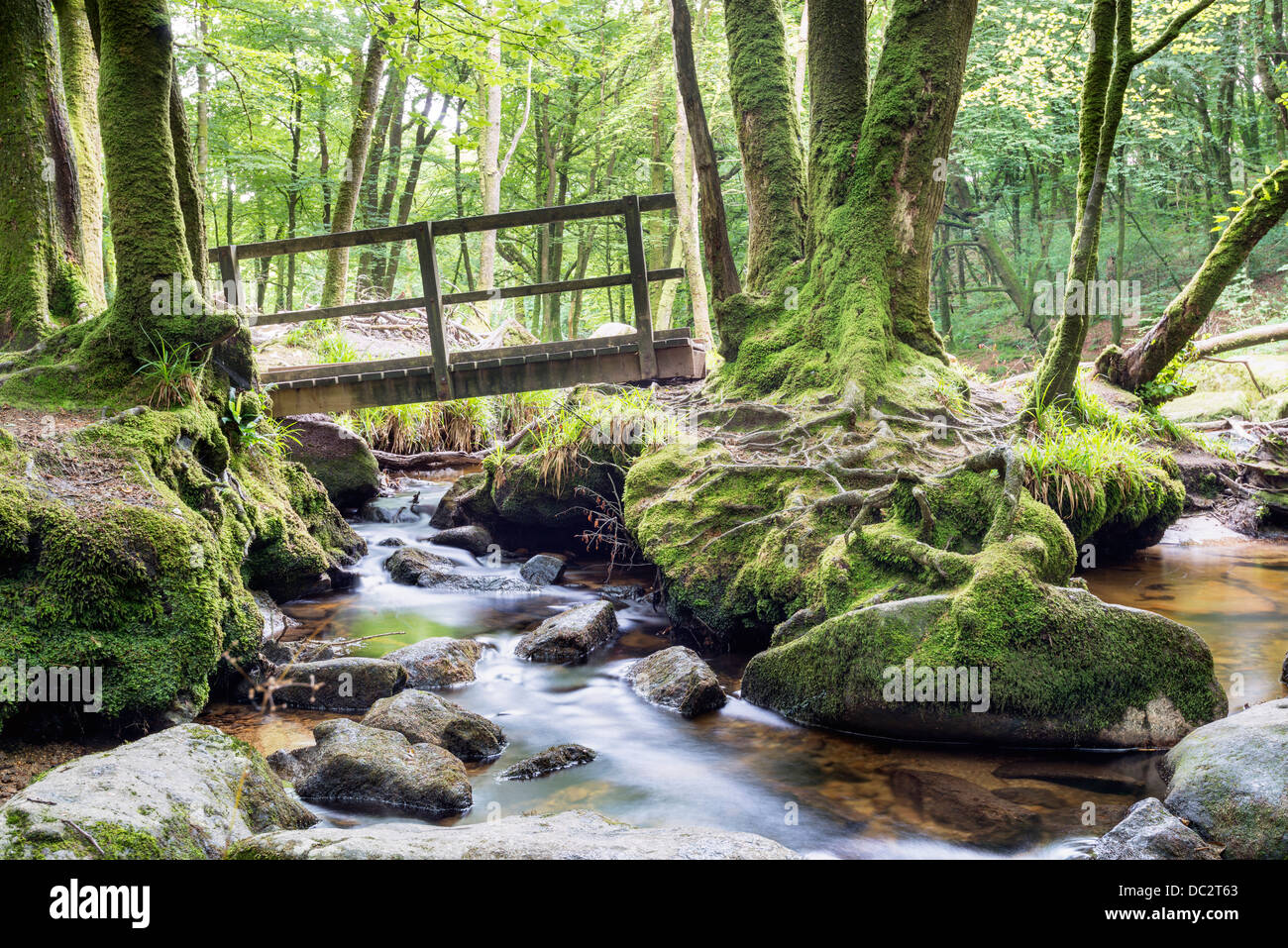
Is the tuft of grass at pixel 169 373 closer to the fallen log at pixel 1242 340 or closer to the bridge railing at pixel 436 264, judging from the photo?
the bridge railing at pixel 436 264

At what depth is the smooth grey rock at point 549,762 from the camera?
4504 mm

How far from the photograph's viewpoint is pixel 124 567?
14.3ft

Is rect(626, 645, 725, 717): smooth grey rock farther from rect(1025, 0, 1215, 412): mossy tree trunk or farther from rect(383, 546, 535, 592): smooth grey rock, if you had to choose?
rect(1025, 0, 1215, 412): mossy tree trunk

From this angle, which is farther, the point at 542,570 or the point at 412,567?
the point at 542,570

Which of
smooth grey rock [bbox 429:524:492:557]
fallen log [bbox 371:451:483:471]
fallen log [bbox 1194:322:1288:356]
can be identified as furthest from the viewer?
fallen log [bbox 371:451:483:471]

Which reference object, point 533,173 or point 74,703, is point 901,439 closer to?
point 74,703

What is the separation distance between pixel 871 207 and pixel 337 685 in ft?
20.1

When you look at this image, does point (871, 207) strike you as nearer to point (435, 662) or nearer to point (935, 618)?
point (935, 618)

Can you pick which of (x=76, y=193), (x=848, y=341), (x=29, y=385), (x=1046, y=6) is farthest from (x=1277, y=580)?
(x=1046, y=6)

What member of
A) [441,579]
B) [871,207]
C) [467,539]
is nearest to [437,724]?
[441,579]

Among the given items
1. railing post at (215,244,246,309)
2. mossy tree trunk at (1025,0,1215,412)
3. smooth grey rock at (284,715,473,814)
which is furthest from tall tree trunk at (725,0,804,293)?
smooth grey rock at (284,715,473,814)

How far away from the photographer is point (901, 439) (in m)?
6.64

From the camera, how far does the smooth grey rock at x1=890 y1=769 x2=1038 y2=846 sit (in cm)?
368

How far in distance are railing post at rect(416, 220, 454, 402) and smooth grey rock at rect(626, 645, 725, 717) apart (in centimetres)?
441
